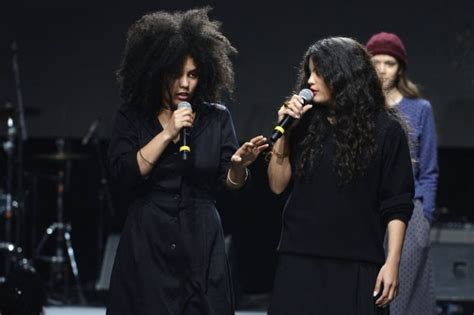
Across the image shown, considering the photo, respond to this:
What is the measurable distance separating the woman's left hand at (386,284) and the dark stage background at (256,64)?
378 centimetres

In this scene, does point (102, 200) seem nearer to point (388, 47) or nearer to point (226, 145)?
point (388, 47)

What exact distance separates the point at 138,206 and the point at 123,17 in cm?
379

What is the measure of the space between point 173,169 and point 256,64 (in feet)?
11.9

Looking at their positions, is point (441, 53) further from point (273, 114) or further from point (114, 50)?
point (114, 50)

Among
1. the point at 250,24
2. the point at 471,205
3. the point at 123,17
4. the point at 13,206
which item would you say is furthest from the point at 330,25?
the point at 13,206

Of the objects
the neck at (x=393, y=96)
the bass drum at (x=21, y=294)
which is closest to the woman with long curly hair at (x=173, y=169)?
the neck at (x=393, y=96)

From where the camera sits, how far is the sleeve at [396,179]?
299cm

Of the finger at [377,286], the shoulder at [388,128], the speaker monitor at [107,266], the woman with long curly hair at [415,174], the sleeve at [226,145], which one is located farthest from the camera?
the speaker monitor at [107,266]

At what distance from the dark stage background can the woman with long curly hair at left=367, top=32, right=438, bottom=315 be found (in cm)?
223

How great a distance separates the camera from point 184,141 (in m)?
3.14

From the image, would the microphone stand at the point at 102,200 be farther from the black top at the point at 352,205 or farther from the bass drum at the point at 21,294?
the black top at the point at 352,205

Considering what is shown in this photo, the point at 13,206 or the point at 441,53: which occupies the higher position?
the point at 441,53

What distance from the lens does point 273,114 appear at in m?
6.77

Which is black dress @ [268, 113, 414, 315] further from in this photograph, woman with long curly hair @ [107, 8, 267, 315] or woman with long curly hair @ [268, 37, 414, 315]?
woman with long curly hair @ [107, 8, 267, 315]
